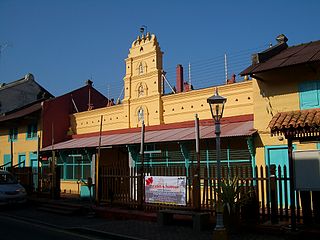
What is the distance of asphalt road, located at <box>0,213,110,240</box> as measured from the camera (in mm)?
10328

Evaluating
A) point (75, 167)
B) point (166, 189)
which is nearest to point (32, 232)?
point (166, 189)

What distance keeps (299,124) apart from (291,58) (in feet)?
19.0

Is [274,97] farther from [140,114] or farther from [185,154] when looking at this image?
[140,114]

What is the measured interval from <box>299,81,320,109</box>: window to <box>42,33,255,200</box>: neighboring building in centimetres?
212

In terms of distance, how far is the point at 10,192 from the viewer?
17062 mm

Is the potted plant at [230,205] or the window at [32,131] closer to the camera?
the potted plant at [230,205]

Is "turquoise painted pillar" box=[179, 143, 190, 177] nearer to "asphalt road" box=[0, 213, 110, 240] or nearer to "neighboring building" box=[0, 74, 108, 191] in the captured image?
"asphalt road" box=[0, 213, 110, 240]

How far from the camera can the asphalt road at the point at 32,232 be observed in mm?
10328

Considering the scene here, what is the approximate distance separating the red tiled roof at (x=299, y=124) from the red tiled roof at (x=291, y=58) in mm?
4027

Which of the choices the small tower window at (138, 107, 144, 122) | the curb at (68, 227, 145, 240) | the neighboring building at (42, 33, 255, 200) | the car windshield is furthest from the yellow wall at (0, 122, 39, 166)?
the curb at (68, 227, 145, 240)

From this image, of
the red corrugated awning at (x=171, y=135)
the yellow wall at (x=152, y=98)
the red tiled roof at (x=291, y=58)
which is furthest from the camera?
the yellow wall at (x=152, y=98)

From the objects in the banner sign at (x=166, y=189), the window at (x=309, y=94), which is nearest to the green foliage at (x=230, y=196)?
the banner sign at (x=166, y=189)

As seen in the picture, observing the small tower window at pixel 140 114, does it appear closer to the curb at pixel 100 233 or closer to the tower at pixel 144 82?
the tower at pixel 144 82

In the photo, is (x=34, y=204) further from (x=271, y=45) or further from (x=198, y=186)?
(x=271, y=45)
